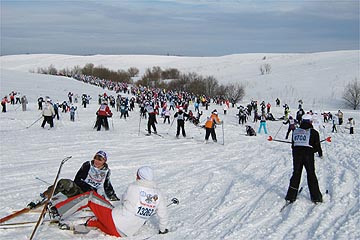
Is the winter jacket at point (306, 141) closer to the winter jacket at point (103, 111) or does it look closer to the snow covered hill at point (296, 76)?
the winter jacket at point (103, 111)

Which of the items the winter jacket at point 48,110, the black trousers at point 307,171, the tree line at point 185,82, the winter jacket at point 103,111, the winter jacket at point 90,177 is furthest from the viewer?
the tree line at point 185,82

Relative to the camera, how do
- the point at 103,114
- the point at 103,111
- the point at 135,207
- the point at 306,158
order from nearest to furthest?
the point at 135,207, the point at 306,158, the point at 103,111, the point at 103,114

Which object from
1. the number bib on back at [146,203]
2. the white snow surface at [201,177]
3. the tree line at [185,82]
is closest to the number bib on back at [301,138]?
the white snow surface at [201,177]

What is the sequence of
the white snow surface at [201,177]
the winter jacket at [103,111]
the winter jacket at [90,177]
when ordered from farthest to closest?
the winter jacket at [103,111], the winter jacket at [90,177], the white snow surface at [201,177]

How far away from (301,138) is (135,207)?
3.39 metres

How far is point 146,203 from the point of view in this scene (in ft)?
19.1

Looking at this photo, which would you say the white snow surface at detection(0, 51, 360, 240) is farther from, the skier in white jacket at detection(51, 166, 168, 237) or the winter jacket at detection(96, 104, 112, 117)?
the winter jacket at detection(96, 104, 112, 117)

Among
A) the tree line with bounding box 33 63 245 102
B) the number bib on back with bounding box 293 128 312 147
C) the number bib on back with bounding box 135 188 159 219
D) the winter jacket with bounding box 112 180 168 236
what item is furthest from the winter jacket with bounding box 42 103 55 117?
the tree line with bounding box 33 63 245 102

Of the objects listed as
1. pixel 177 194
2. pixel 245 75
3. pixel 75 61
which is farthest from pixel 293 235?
pixel 75 61

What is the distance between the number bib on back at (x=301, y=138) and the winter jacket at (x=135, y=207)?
301 centimetres

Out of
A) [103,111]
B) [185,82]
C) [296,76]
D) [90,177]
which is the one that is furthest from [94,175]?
[296,76]

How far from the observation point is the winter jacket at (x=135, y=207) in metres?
5.81

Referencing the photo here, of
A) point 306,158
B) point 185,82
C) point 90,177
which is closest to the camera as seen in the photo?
point 90,177

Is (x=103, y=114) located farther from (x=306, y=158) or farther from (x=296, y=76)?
(x=296, y=76)
